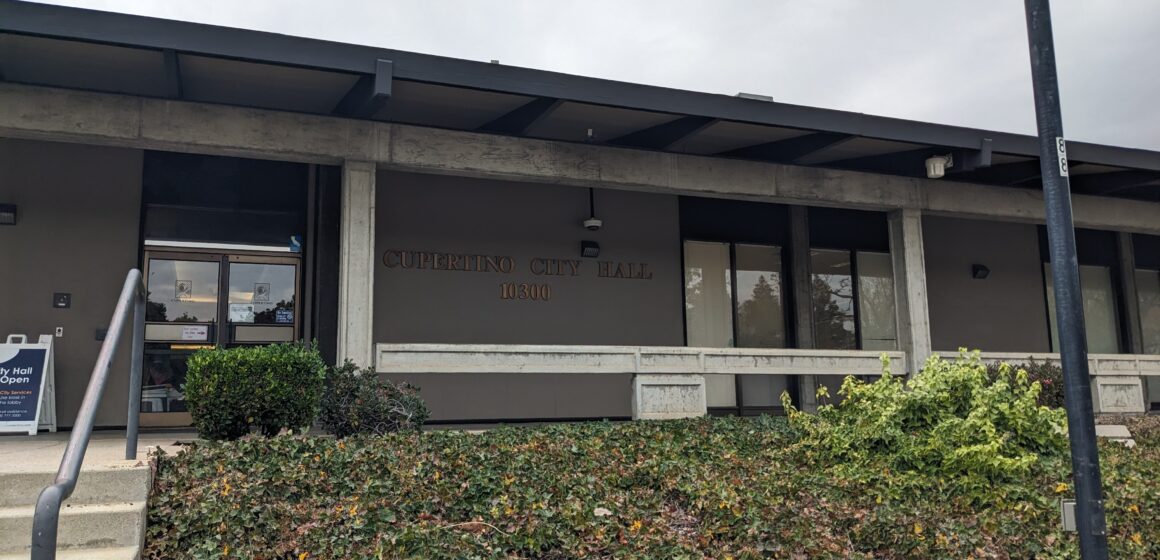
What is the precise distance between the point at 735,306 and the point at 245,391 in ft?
26.1

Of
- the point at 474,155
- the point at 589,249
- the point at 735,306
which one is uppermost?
the point at 474,155

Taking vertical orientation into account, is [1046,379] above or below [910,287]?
below

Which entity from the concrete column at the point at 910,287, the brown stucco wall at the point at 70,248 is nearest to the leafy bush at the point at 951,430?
the concrete column at the point at 910,287

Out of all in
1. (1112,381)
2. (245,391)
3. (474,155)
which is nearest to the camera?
(245,391)

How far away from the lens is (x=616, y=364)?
8898 mm

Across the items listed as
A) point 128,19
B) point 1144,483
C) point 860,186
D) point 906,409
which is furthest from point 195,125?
point 1144,483

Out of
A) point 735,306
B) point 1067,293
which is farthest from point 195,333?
point 1067,293

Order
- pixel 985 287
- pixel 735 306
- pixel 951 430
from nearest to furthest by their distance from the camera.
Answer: pixel 951 430
pixel 735 306
pixel 985 287

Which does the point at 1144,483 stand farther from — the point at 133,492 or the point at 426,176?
the point at 426,176

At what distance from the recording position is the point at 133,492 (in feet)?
14.8

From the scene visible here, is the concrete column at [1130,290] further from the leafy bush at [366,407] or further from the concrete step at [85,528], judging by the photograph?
the concrete step at [85,528]

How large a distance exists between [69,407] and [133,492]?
564cm

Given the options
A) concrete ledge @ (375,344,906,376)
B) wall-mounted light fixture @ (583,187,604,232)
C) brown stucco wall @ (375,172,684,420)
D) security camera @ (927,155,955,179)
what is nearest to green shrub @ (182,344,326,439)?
concrete ledge @ (375,344,906,376)

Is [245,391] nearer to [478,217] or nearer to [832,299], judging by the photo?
[478,217]
